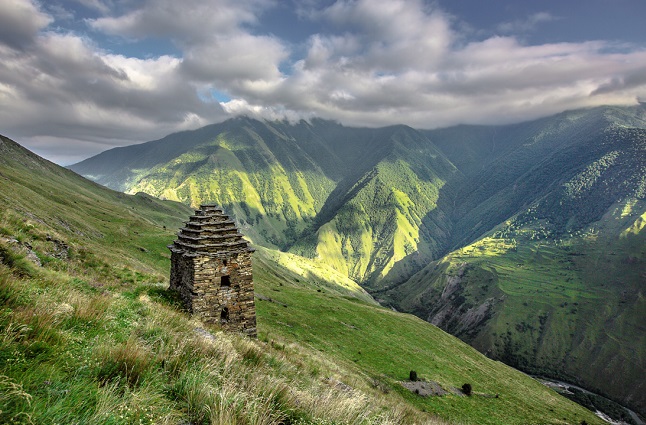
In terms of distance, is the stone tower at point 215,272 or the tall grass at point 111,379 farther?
the stone tower at point 215,272

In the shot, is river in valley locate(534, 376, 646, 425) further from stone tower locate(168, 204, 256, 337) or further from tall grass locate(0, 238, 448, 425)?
tall grass locate(0, 238, 448, 425)

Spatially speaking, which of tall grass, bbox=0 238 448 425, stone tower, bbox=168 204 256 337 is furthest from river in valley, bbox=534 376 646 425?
tall grass, bbox=0 238 448 425

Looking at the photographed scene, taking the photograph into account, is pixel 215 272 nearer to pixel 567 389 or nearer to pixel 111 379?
pixel 111 379

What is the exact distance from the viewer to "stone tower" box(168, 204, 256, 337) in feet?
57.4

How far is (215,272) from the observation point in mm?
17922

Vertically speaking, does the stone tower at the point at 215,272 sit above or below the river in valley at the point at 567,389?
above

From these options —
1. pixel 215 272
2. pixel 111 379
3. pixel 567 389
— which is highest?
pixel 111 379

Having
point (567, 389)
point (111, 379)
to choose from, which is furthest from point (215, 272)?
point (567, 389)

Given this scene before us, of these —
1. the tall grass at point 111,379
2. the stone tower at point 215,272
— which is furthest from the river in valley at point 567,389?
the tall grass at point 111,379

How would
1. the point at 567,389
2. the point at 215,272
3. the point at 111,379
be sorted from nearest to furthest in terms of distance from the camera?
the point at 111,379, the point at 215,272, the point at 567,389

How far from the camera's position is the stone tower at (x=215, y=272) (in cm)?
1750

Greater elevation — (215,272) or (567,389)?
(215,272)

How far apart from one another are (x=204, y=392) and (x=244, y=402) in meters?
0.70

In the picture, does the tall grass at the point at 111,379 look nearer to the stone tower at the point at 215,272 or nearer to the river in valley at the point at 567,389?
the stone tower at the point at 215,272
